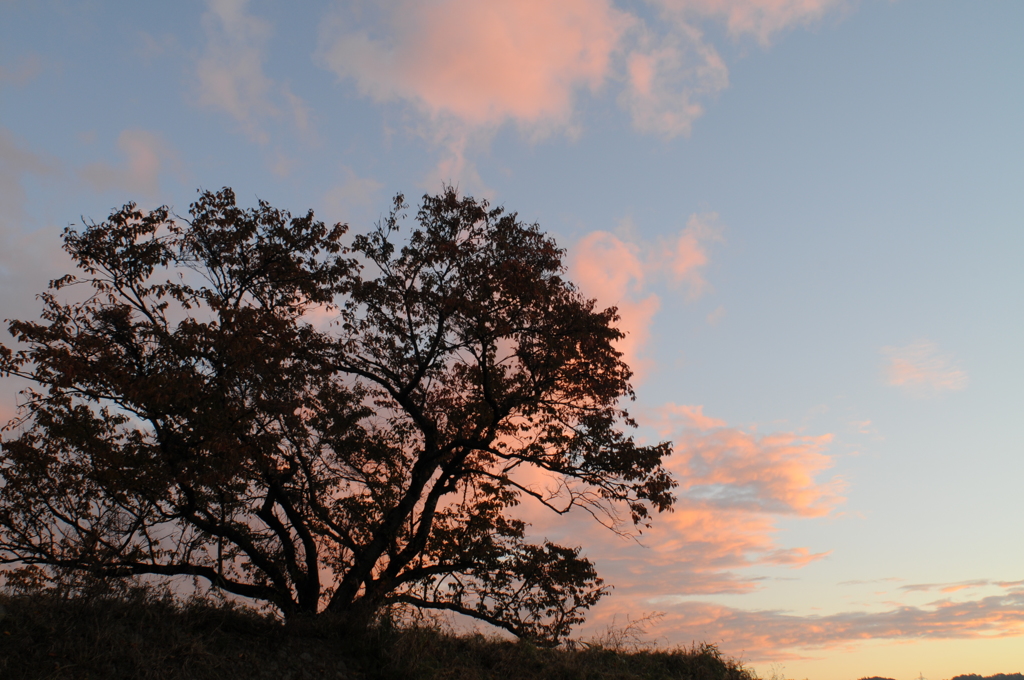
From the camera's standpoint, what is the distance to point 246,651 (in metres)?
9.57

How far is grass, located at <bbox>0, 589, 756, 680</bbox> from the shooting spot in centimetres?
823

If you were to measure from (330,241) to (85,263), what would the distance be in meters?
4.68

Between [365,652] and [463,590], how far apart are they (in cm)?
458

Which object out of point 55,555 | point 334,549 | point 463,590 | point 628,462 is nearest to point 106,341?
point 55,555

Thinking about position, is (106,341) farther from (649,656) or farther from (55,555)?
(649,656)

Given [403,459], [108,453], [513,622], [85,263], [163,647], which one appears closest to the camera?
[163,647]

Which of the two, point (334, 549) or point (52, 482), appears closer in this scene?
point (52, 482)

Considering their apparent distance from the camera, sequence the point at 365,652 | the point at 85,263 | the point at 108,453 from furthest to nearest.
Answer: the point at 85,263 → the point at 108,453 → the point at 365,652

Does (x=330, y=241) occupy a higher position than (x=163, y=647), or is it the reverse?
(x=330, y=241)

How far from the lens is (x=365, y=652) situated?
10477 millimetres

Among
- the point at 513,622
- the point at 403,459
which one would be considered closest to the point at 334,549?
the point at 403,459

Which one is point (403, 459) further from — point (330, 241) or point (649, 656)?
point (649, 656)

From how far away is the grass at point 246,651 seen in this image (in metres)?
8.23

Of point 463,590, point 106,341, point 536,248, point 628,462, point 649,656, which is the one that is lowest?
point 649,656
